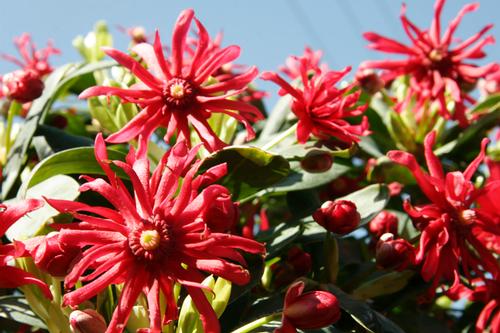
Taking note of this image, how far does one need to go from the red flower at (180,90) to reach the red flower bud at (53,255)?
315 mm

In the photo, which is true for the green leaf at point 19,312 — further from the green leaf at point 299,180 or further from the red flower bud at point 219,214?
the green leaf at point 299,180

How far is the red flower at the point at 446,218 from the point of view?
166 cm

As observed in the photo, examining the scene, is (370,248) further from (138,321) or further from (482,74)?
(138,321)

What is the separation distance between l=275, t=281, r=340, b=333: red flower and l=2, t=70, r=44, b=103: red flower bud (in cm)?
99

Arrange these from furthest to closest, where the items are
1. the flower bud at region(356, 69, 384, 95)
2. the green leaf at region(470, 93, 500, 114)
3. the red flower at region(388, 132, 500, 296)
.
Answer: the green leaf at region(470, 93, 500, 114)
the flower bud at region(356, 69, 384, 95)
the red flower at region(388, 132, 500, 296)

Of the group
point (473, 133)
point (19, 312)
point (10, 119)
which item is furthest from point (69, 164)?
point (473, 133)

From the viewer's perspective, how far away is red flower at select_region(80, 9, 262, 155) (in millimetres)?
1574

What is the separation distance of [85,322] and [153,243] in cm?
17

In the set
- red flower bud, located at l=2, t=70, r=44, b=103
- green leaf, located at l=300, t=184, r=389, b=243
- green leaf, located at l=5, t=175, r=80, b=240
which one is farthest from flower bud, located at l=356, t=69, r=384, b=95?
green leaf, located at l=5, t=175, r=80, b=240

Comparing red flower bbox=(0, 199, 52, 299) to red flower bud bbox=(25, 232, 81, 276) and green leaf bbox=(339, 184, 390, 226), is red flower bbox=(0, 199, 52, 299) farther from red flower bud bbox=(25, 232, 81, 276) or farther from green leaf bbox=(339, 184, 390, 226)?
green leaf bbox=(339, 184, 390, 226)

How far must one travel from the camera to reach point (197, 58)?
1655mm

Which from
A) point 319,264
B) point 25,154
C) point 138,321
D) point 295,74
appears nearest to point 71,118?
point 25,154

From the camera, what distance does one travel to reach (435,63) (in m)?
2.29

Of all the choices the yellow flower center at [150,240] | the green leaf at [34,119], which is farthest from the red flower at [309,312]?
the green leaf at [34,119]
